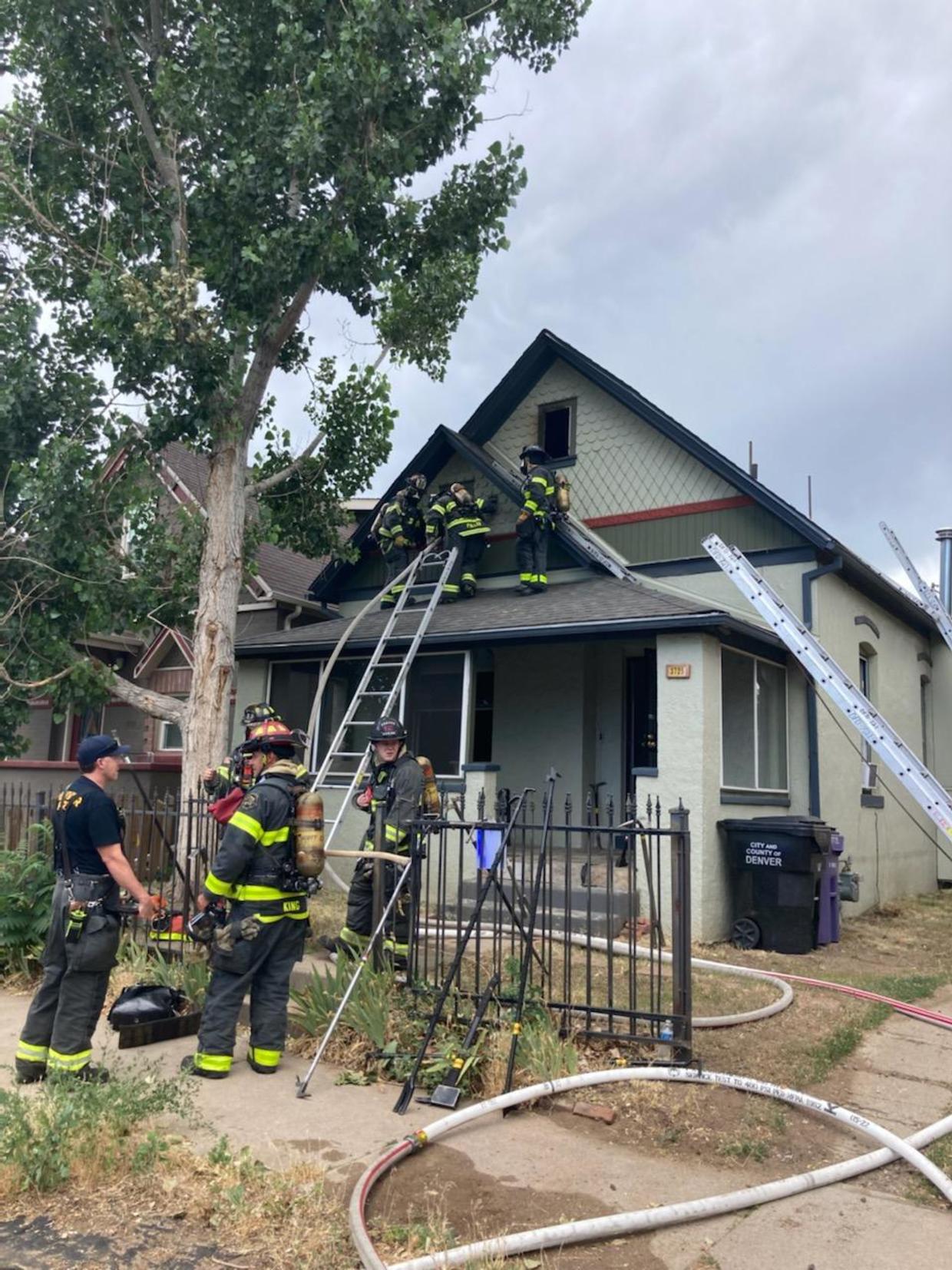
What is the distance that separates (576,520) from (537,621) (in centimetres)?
291

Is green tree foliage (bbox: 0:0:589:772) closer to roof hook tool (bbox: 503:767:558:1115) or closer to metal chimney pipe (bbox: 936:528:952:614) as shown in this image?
roof hook tool (bbox: 503:767:558:1115)

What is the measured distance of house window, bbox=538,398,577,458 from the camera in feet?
44.0

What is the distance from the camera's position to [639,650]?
12.6 meters

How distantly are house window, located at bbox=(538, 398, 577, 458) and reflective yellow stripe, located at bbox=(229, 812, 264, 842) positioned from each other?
9.01 metres

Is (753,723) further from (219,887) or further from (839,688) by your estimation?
(219,887)

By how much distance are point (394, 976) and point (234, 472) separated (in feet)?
19.4

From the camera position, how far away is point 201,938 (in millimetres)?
5402

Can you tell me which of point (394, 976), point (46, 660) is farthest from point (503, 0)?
point (394, 976)

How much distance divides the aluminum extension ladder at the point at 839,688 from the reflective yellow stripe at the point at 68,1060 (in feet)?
A: 22.4

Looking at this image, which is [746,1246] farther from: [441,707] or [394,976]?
[441,707]

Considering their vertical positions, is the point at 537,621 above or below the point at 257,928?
above

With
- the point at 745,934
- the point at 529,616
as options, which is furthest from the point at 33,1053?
the point at 529,616

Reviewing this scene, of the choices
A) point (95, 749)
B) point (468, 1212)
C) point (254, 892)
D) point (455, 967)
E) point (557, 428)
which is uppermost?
point (557, 428)

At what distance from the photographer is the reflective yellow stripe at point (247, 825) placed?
5348 millimetres
